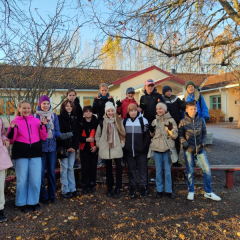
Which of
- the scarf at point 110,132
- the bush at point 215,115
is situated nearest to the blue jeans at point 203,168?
the scarf at point 110,132

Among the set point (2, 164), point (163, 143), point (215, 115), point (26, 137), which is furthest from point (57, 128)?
point (215, 115)

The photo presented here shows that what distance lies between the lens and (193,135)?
3916 mm

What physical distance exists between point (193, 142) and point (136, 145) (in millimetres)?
1060

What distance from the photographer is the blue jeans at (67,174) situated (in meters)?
4.02

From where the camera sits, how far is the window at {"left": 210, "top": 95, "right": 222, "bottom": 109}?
22.2 meters

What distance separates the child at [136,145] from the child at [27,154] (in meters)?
1.56

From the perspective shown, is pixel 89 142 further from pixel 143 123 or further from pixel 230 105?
pixel 230 105

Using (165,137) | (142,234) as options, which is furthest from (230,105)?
(142,234)

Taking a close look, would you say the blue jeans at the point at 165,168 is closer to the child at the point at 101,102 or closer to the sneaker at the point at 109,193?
the sneaker at the point at 109,193

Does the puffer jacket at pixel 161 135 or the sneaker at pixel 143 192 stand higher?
the puffer jacket at pixel 161 135

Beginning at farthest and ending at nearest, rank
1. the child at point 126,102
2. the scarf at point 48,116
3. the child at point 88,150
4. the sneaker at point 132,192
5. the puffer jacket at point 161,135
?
1. the child at point 126,102
2. the child at point 88,150
3. the sneaker at point 132,192
4. the puffer jacket at point 161,135
5. the scarf at point 48,116

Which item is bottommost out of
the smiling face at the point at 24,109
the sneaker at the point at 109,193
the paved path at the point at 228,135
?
the sneaker at the point at 109,193

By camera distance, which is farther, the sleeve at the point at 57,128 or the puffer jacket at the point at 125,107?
the puffer jacket at the point at 125,107

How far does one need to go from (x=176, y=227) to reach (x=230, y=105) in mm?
20719
